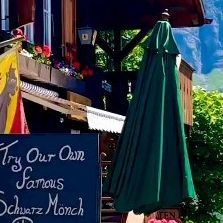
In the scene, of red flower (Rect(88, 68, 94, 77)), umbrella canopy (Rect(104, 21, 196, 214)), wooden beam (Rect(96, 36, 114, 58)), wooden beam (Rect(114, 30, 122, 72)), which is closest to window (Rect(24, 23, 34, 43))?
red flower (Rect(88, 68, 94, 77))

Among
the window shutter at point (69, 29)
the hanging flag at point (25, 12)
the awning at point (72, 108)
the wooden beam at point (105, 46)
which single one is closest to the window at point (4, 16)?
the hanging flag at point (25, 12)

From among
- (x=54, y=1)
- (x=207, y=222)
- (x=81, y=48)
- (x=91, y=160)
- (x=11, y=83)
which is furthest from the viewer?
(x=207, y=222)

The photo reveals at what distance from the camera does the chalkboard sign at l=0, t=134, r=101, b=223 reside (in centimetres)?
539

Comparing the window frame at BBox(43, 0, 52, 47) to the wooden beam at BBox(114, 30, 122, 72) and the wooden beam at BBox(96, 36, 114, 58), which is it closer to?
the wooden beam at BBox(114, 30, 122, 72)

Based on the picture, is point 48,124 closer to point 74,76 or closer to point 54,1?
point 74,76

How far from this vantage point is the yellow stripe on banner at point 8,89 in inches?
279

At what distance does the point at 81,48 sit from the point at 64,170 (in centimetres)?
947

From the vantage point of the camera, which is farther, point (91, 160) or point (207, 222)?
point (207, 222)

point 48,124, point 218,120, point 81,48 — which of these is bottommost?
point 218,120

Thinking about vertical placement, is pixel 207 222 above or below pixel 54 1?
below

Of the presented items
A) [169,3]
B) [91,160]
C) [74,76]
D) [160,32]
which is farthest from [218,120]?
[91,160]

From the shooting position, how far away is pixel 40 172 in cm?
548

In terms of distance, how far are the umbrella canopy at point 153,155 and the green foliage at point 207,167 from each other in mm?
13675

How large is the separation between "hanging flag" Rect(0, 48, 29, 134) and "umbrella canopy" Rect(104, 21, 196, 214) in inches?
44.2
